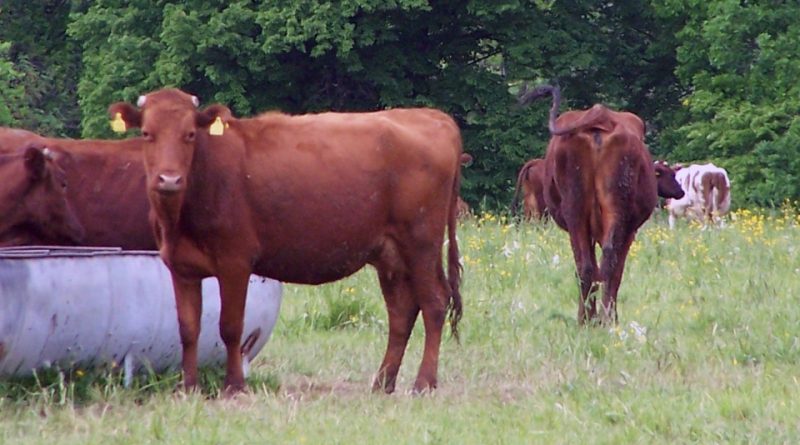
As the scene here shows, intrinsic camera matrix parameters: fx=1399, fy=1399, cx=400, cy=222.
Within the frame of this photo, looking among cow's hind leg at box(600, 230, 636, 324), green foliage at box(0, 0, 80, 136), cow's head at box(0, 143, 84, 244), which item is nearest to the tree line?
green foliage at box(0, 0, 80, 136)

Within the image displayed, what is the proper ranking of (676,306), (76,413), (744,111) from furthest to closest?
(744,111) < (676,306) < (76,413)

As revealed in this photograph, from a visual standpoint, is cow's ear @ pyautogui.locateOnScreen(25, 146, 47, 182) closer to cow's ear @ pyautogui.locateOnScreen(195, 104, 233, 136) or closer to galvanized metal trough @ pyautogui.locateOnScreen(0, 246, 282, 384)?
galvanized metal trough @ pyautogui.locateOnScreen(0, 246, 282, 384)

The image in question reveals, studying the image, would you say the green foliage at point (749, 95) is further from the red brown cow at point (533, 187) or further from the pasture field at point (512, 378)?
the pasture field at point (512, 378)

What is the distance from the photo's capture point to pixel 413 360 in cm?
988

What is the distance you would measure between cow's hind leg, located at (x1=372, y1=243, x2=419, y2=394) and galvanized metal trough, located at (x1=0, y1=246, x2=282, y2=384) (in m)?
0.90

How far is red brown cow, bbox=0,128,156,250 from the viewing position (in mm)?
9906

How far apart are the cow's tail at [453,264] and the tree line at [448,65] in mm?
21508

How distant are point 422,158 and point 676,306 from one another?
416cm

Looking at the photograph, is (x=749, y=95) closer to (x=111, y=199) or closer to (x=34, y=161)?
(x=111, y=199)

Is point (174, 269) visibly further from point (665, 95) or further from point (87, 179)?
point (665, 95)

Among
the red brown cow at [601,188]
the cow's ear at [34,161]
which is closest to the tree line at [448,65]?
the red brown cow at [601,188]

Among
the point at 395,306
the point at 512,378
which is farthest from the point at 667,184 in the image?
the point at 395,306

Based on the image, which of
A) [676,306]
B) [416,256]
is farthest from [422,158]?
[676,306]

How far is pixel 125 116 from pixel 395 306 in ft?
6.82
